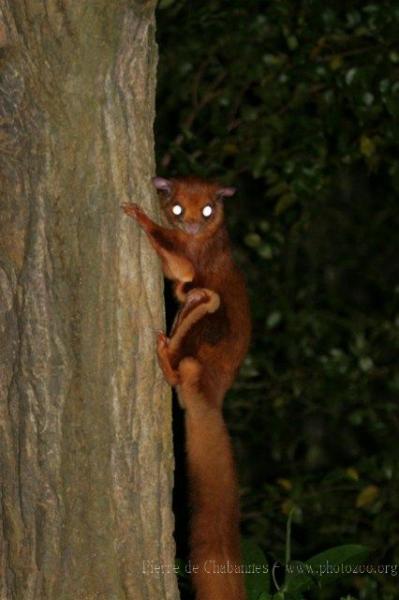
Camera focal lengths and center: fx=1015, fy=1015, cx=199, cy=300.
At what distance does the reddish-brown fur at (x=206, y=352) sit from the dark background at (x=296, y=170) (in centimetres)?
21

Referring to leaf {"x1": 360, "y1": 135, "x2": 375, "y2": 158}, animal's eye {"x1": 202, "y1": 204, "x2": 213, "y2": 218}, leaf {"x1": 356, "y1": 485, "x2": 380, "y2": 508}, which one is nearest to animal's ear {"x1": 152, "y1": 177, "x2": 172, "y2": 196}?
animal's eye {"x1": 202, "y1": 204, "x2": 213, "y2": 218}

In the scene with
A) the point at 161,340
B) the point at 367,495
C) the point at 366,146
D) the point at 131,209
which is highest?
the point at 366,146

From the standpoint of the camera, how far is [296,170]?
11.8ft

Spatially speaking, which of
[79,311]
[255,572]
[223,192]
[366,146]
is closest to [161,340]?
[79,311]

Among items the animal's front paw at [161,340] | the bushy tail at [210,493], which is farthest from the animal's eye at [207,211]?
the animal's front paw at [161,340]

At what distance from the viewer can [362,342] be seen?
3.99 m

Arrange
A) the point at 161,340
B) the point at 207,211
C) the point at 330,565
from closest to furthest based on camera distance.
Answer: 1. the point at 161,340
2. the point at 207,211
3. the point at 330,565

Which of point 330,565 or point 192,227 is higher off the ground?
point 192,227

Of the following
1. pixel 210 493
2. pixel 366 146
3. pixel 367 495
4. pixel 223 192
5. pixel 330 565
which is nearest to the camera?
pixel 210 493

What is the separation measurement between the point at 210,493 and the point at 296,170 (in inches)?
55.1

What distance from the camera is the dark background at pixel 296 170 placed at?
3604 mm

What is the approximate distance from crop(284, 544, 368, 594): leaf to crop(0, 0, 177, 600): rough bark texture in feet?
2.79

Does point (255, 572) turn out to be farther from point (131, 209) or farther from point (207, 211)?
point (131, 209)

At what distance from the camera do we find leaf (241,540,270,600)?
2.98m
